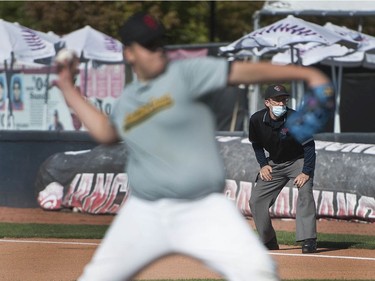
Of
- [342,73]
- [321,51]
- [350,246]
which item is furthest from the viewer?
[342,73]

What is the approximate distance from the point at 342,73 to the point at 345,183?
1101 centimetres

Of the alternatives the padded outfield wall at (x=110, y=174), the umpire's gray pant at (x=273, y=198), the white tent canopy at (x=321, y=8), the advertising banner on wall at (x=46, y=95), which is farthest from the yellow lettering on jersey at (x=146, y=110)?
the advertising banner on wall at (x=46, y=95)

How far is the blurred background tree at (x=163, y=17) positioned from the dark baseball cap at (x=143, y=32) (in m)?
27.6

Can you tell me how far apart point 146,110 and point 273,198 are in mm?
6942

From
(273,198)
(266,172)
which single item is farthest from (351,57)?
(266,172)

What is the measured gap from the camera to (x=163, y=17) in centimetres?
3722

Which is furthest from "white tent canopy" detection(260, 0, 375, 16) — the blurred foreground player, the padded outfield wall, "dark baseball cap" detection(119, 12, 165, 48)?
the blurred foreground player

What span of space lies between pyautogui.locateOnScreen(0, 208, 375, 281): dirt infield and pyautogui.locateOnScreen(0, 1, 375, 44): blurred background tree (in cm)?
2074

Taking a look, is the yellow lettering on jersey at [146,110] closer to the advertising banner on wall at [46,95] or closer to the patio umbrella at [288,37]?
the patio umbrella at [288,37]

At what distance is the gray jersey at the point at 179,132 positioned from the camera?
231 inches

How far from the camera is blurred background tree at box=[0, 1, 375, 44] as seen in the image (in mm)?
36656

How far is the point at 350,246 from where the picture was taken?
13.3 meters

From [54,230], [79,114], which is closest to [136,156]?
[79,114]

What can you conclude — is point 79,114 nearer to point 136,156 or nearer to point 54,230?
point 136,156
